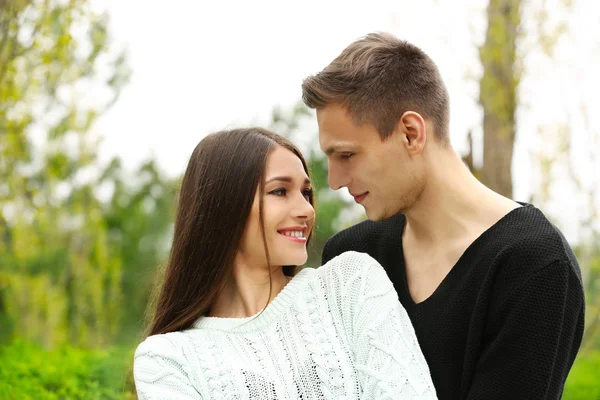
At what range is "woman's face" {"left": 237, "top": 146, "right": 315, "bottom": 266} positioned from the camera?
2.12 m

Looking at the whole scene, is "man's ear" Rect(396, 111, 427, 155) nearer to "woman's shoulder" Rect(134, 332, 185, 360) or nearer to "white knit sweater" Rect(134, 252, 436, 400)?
"white knit sweater" Rect(134, 252, 436, 400)

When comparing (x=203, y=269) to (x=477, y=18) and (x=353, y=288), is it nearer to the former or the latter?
(x=353, y=288)

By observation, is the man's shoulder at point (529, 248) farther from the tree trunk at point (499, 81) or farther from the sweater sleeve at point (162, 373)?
the tree trunk at point (499, 81)

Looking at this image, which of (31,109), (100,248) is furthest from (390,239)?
(100,248)

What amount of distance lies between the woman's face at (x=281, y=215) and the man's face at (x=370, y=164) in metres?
0.12

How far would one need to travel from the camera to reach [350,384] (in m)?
2.00

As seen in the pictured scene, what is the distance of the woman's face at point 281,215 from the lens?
212cm

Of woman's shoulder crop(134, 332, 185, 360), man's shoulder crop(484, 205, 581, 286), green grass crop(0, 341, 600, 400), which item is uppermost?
man's shoulder crop(484, 205, 581, 286)

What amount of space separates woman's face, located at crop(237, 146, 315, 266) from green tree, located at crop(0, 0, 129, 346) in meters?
1.85

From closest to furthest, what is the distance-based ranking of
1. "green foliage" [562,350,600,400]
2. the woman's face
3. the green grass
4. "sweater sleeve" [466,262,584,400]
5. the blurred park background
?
"sweater sleeve" [466,262,584,400] → the woman's face → the green grass → the blurred park background → "green foliage" [562,350,600,400]

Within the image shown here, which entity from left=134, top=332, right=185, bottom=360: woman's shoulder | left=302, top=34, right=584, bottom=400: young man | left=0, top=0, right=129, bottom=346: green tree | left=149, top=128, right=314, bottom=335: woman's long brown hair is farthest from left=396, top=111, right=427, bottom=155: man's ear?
left=0, top=0, right=129, bottom=346: green tree

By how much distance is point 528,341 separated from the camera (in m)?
1.90

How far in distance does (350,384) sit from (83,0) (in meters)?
2.62

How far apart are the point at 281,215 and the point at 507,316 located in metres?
0.62
